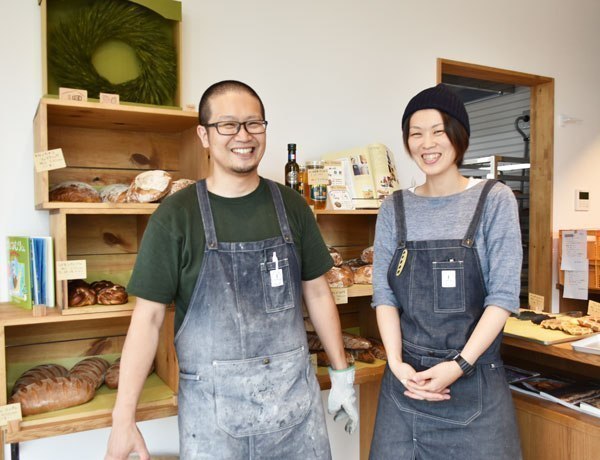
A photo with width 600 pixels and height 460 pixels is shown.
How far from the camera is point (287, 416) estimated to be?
5.63 ft

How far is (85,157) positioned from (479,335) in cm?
169

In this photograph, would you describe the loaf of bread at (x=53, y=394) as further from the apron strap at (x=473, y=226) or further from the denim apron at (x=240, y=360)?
the apron strap at (x=473, y=226)

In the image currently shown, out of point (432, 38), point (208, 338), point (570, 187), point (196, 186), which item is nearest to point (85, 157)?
point (196, 186)

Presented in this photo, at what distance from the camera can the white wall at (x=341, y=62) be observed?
88.0 inches

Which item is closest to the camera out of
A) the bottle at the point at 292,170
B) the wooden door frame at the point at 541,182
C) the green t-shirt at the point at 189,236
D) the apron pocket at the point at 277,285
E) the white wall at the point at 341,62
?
the green t-shirt at the point at 189,236

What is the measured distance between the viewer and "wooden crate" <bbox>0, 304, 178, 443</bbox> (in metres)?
1.85

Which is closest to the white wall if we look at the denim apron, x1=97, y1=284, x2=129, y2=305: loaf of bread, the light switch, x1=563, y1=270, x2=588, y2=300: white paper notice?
the light switch

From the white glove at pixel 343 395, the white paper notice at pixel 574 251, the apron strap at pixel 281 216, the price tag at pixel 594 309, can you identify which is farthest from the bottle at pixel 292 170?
the white paper notice at pixel 574 251

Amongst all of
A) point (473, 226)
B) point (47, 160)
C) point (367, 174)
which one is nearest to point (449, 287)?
point (473, 226)

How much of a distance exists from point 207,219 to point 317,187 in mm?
911

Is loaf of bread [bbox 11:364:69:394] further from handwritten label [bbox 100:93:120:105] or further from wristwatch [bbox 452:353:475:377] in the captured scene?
wristwatch [bbox 452:353:475:377]

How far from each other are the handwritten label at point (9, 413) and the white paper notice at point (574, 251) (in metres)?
3.51

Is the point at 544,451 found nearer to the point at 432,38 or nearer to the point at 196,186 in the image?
the point at 196,186

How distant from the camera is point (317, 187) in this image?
2512 millimetres
